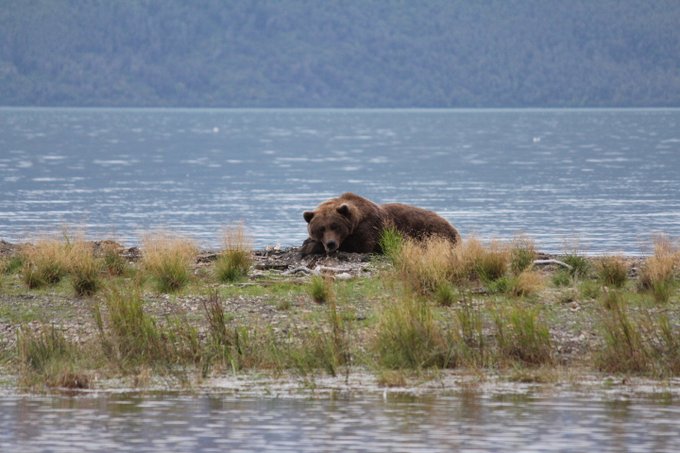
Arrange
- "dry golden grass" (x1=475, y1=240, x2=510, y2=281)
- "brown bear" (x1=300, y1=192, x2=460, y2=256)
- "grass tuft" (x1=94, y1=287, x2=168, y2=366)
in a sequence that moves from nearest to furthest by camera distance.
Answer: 1. "grass tuft" (x1=94, y1=287, x2=168, y2=366)
2. "dry golden grass" (x1=475, y1=240, x2=510, y2=281)
3. "brown bear" (x1=300, y1=192, x2=460, y2=256)

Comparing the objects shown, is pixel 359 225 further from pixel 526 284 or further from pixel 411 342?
pixel 411 342

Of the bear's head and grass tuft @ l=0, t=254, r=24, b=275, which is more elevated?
the bear's head

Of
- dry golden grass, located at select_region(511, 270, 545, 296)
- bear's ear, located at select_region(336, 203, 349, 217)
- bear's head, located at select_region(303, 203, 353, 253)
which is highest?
bear's ear, located at select_region(336, 203, 349, 217)

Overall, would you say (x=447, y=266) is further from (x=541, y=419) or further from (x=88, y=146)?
(x=88, y=146)

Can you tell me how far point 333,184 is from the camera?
183ft

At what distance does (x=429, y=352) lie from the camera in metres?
11.5

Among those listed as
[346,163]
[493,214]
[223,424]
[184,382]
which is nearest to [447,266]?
[184,382]

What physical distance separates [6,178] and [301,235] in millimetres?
30445

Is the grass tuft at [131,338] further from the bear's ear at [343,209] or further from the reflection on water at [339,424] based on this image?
the bear's ear at [343,209]

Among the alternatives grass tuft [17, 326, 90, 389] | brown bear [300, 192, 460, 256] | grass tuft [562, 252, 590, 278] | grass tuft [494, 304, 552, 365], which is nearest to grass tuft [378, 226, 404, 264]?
brown bear [300, 192, 460, 256]

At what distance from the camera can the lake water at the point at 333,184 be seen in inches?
1281

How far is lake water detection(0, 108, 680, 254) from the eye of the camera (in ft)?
107

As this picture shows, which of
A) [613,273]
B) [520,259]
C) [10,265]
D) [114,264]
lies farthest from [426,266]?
[10,265]

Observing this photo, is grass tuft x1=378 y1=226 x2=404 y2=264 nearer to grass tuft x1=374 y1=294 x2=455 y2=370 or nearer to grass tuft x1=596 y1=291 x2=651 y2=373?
grass tuft x1=374 y1=294 x2=455 y2=370
